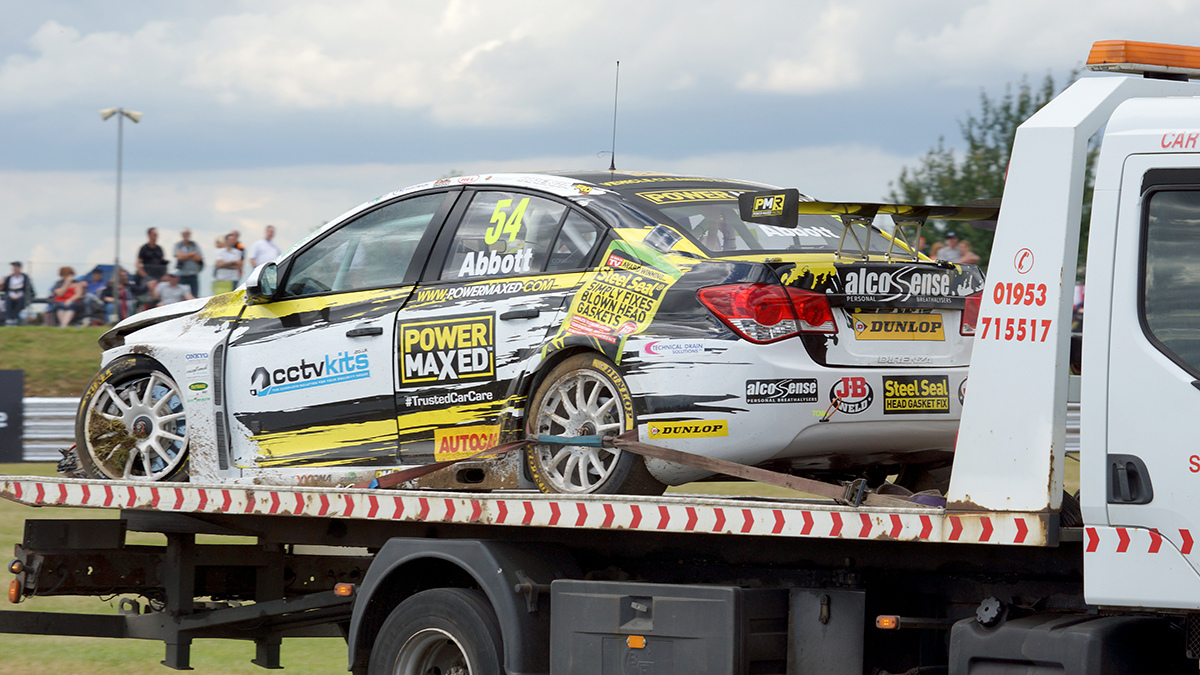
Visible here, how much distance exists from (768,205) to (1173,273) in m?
1.62

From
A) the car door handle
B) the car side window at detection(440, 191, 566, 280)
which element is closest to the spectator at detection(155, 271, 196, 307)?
the car side window at detection(440, 191, 566, 280)

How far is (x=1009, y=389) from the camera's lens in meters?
4.32

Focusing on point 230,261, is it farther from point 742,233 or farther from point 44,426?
point 742,233

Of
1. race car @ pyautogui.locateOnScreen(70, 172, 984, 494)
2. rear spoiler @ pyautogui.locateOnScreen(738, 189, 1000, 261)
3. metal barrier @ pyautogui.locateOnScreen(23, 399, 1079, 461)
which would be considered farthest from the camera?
metal barrier @ pyautogui.locateOnScreen(23, 399, 1079, 461)

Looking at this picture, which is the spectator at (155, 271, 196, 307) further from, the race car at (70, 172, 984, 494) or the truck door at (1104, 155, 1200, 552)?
the truck door at (1104, 155, 1200, 552)

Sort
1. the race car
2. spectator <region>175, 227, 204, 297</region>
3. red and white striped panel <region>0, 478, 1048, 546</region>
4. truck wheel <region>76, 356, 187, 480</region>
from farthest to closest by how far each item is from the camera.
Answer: spectator <region>175, 227, 204, 297</region> → truck wheel <region>76, 356, 187, 480</region> → the race car → red and white striped panel <region>0, 478, 1048, 546</region>

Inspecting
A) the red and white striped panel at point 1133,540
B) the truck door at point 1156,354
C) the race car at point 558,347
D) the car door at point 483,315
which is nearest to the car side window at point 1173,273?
the truck door at point 1156,354

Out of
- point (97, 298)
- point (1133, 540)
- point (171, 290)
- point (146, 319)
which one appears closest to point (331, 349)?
point (146, 319)

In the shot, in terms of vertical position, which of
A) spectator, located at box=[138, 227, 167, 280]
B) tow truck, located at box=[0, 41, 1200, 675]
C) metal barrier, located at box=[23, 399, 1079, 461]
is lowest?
metal barrier, located at box=[23, 399, 1079, 461]

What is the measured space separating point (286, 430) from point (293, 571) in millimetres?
934

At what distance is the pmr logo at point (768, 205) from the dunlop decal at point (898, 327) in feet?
1.91

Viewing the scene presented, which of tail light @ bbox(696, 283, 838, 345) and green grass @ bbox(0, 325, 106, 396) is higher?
tail light @ bbox(696, 283, 838, 345)

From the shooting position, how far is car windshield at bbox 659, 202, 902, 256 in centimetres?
606

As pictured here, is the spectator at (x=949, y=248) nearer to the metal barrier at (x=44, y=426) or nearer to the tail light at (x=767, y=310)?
the tail light at (x=767, y=310)
